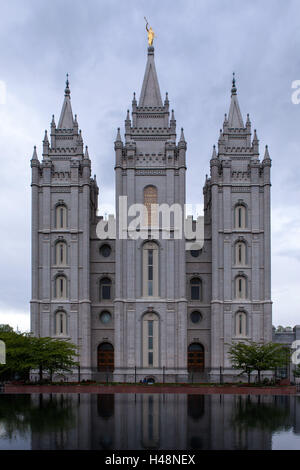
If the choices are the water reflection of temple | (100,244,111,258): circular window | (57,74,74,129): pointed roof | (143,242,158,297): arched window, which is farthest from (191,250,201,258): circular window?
the water reflection of temple

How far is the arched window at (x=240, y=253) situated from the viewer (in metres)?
54.1

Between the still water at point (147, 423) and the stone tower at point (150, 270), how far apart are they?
14.7 meters

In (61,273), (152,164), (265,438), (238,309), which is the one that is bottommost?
(265,438)

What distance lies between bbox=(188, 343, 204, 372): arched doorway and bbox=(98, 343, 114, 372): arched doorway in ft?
25.8

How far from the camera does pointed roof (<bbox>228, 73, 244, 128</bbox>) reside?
57.9 m

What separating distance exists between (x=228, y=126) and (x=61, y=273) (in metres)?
23.4

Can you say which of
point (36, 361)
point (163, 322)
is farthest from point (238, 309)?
point (36, 361)

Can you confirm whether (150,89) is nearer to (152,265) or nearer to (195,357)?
(152,265)

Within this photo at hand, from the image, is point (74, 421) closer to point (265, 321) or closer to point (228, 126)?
point (265, 321)

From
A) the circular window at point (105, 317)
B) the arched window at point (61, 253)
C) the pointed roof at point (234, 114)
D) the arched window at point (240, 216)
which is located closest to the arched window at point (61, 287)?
the arched window at point (61, 253)

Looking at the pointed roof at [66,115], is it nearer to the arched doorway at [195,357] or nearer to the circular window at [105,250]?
the circular window at [105,250]

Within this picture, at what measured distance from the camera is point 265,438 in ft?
69.9
